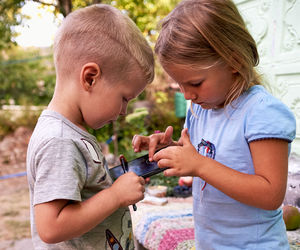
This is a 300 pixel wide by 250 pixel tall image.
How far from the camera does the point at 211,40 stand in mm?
810

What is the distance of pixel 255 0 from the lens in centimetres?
207

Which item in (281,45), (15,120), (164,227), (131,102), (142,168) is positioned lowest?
(15,120)

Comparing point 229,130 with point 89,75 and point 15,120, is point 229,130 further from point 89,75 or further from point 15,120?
point 15,120

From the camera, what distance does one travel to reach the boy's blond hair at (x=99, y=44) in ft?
2.60

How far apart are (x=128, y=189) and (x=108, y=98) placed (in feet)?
0.88

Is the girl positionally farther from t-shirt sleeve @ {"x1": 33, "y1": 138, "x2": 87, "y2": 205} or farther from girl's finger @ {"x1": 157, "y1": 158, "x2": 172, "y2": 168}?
t-shirt sleeve @ {"x1": 33, "y1": 138, "x2": 87, "y2": 205}

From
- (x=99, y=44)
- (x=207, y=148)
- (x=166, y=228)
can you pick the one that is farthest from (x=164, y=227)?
(x=99, y=44)

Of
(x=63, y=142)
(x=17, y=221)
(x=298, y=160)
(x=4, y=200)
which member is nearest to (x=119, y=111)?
(x=63, y=142)

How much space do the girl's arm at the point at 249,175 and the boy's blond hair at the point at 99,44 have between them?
30 cm

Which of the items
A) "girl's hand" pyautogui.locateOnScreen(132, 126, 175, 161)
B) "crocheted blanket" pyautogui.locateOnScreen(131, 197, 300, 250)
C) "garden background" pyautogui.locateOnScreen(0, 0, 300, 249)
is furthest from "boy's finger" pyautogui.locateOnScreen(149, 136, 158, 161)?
"crocheted blanket" pyautogui.locateOnScreen(131, 197, 300, 250)

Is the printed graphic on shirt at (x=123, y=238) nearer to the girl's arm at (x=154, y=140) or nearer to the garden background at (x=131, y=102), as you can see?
the girl's arm at (x=154, y=140)

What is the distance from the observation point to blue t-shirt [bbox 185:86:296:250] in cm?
76

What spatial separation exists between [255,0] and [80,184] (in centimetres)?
198

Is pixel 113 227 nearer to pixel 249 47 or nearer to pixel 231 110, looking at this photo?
pixel 231 110
